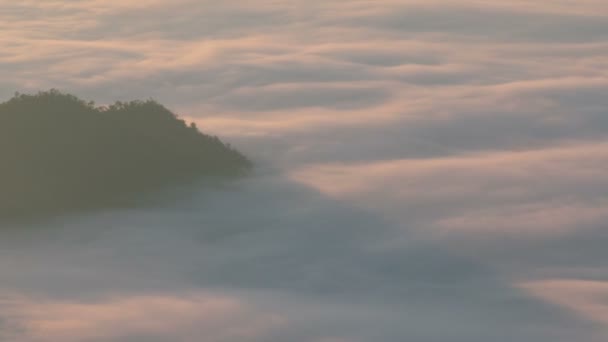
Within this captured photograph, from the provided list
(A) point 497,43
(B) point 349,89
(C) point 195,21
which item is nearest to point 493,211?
(B) point 349,89

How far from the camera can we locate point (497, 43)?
157ft

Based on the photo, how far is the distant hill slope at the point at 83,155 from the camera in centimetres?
1980

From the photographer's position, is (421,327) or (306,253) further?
(306,253)

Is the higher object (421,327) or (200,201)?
(200,201)

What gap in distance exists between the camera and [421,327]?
1400 centimetres

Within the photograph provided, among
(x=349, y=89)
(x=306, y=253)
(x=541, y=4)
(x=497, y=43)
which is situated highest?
(x=541, y=4)

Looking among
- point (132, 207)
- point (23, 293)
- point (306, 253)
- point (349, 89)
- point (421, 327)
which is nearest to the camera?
point (421, 327)

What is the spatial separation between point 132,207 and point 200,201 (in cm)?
115

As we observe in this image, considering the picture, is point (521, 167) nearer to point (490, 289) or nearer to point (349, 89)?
point (490, 289)

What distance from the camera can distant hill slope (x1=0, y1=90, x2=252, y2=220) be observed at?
19.8m

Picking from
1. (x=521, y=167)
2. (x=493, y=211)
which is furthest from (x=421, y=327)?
(x=521, y=167)

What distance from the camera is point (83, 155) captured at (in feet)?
66.5

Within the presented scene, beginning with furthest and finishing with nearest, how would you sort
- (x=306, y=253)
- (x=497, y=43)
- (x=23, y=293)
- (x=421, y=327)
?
(x=497, y=43), (x=306, y=253), (x=23, y=293), (x=421, y=327)

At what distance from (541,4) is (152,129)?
42553 mm
